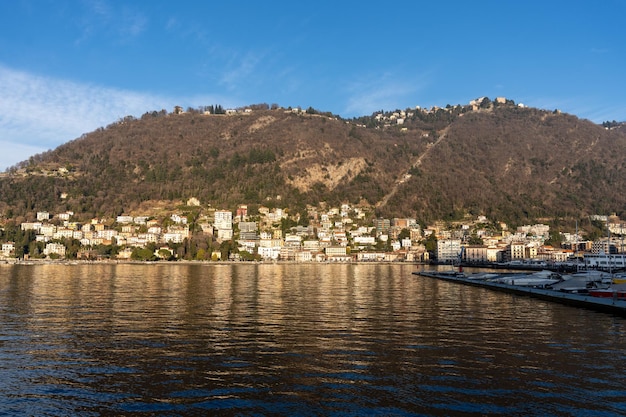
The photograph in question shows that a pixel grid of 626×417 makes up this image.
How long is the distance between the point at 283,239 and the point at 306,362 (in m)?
154

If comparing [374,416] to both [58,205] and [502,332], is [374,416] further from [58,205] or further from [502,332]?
[58,205]

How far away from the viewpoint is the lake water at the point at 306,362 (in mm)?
12938

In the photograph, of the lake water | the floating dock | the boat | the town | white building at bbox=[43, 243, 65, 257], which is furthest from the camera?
the town

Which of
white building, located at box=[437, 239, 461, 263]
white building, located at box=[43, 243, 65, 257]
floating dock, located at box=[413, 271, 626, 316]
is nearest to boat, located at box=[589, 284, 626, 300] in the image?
floating dock, located at box=[413, 271, 626, 316]

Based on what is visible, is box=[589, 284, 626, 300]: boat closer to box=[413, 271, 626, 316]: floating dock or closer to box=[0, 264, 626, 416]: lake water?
box=[413, 271, 626, 316]: floating dock

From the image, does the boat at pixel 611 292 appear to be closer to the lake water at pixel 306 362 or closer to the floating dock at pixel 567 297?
the floating dock at pixel 567 297

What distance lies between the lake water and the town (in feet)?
372

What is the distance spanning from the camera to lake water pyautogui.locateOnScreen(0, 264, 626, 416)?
12.9m

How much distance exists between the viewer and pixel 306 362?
57.3ft

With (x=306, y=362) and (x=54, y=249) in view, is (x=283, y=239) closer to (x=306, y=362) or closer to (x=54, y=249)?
(x=54, y=249)

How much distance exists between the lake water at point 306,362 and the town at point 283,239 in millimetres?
113277

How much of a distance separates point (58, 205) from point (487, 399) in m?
203

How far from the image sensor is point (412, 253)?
166375 mm

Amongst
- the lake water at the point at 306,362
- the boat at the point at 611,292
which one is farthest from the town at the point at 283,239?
the lake water at the point at 306,362
